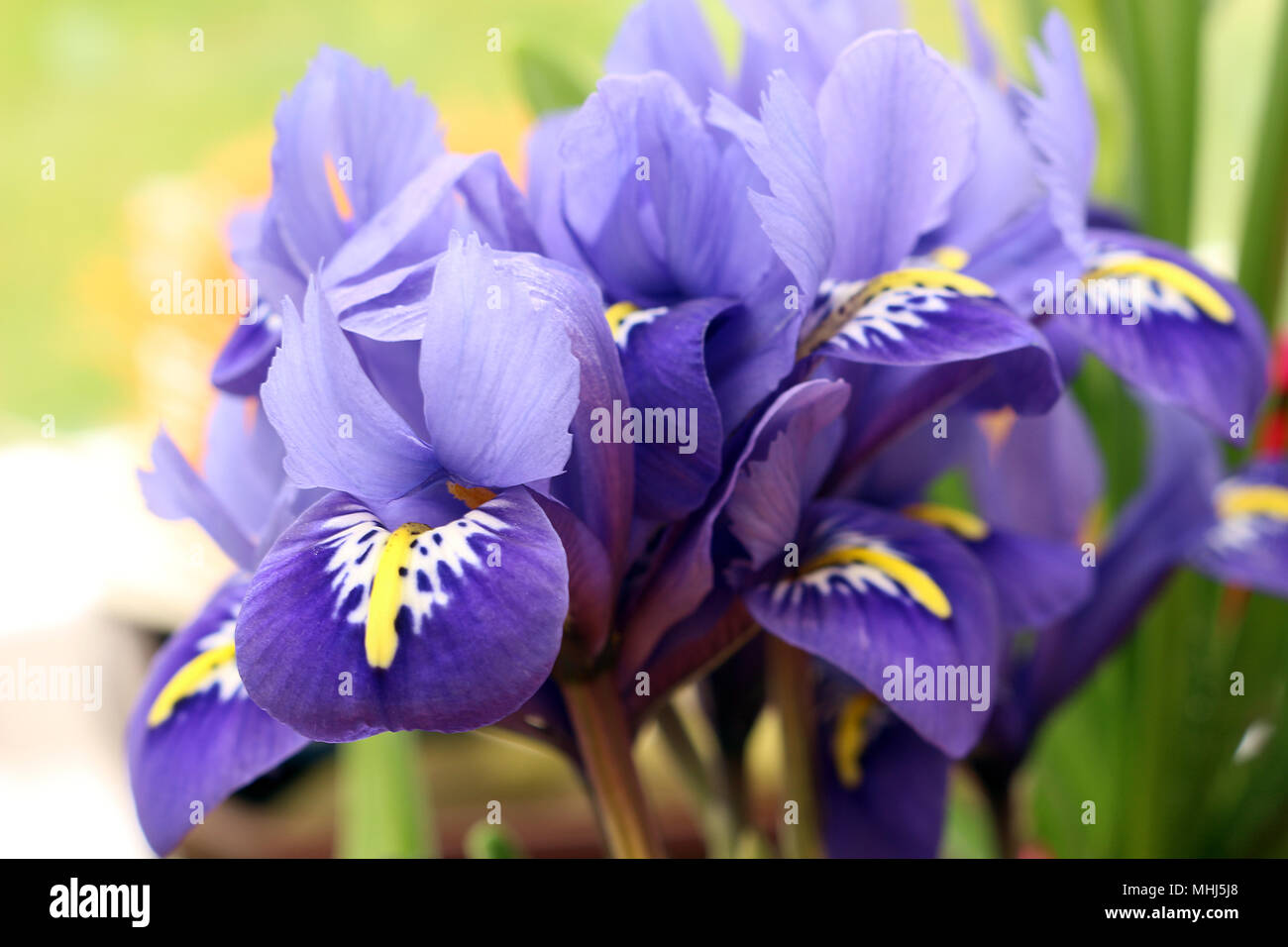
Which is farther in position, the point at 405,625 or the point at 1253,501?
the point at 1253,501

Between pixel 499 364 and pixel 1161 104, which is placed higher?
pixel 1161 104

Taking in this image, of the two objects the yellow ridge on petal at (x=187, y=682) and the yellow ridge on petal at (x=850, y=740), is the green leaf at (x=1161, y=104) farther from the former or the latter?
the yellow ridge on petal at (x=187, y=682)

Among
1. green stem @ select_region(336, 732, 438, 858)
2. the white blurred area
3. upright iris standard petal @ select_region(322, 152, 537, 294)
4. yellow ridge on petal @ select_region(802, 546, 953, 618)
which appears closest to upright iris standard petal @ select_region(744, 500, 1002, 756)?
yellow ridge on petal @ select_region(802, 546, 953, 618)

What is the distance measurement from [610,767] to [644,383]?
0.10 meters

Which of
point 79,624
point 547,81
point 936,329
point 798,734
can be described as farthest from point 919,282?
point 79,624

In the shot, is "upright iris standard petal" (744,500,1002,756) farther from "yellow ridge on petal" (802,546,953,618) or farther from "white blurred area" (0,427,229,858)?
"white blurred area" (0,427,229,858)

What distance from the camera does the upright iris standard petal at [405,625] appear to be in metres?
0.21

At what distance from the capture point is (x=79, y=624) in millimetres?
778

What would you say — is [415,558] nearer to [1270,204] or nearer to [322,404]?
[322,404]

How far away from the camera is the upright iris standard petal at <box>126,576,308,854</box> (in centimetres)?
26

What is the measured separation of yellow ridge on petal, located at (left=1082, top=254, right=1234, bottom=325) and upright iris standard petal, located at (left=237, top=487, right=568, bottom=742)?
0.59ft

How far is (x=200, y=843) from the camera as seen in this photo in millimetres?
645
